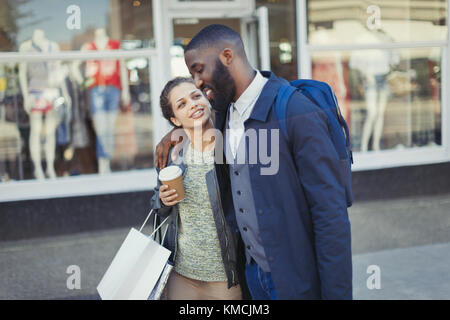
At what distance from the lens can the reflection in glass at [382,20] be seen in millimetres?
5723

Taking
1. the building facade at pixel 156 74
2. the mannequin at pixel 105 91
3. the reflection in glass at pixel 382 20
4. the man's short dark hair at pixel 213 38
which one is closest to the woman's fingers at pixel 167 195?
the man's short dark hair at pixel 213 38

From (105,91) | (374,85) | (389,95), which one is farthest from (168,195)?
(389,95)

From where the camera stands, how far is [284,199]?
186 cm

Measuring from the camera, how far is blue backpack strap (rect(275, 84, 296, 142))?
1.82 m

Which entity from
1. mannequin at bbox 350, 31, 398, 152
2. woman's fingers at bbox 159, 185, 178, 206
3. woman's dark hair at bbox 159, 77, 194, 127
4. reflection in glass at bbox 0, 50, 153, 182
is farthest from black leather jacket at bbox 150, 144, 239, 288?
mannequin at bbox 350, 31, 398, 152

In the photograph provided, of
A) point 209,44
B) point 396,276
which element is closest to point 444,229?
point 396,276

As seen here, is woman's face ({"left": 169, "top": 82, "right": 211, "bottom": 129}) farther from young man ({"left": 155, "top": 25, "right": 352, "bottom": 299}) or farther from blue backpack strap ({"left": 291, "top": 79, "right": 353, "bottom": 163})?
blue backpack strap ({"left": 291, "top": 79, "right": 353, "bottom": 163})

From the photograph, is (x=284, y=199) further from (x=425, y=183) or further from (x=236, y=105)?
(x=425, y=183)

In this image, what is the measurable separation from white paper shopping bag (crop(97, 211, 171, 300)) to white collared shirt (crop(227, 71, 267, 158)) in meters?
0.58

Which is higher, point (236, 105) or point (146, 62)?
point (146, 62)

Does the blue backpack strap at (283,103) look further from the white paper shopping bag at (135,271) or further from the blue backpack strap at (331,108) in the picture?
the white paper shopping bag at (135,271)

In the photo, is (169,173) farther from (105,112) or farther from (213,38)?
(105,112)

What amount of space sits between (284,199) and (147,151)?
466cm

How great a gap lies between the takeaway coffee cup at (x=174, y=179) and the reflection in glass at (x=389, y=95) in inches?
159
